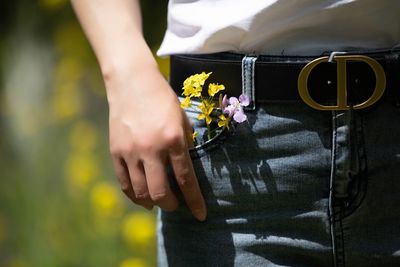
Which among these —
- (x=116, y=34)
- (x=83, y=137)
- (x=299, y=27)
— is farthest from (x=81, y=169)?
(x=299, y=27)

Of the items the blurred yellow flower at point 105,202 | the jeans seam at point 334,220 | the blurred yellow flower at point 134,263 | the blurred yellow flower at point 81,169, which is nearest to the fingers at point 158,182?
the jeans seam at point 334,220

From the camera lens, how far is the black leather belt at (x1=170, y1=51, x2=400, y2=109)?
107cm

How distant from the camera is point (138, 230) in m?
2.70

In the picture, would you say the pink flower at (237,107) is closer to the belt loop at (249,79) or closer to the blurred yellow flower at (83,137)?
the belt loop at (249,79)

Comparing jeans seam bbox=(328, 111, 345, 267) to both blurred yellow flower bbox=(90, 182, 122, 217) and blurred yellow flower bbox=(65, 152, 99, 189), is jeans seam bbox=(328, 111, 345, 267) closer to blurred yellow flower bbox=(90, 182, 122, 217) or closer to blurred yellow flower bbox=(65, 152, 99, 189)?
blurred yellow flower bbox=(90, 182, 122, 217)

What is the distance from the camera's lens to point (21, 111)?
352 cm

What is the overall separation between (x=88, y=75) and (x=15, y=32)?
48 centimetres

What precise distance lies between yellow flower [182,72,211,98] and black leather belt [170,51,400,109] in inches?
1.0

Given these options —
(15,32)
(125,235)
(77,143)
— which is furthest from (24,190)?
(15,32)

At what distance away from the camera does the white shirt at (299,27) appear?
1.09 meters

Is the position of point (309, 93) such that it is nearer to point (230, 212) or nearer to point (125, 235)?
point (230, 212)

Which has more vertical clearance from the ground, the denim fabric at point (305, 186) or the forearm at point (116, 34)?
the forearm at point (116, 34)

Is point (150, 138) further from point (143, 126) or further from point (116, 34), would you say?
point (116, 34)

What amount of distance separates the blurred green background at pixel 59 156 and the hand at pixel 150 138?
1580 millimetres
